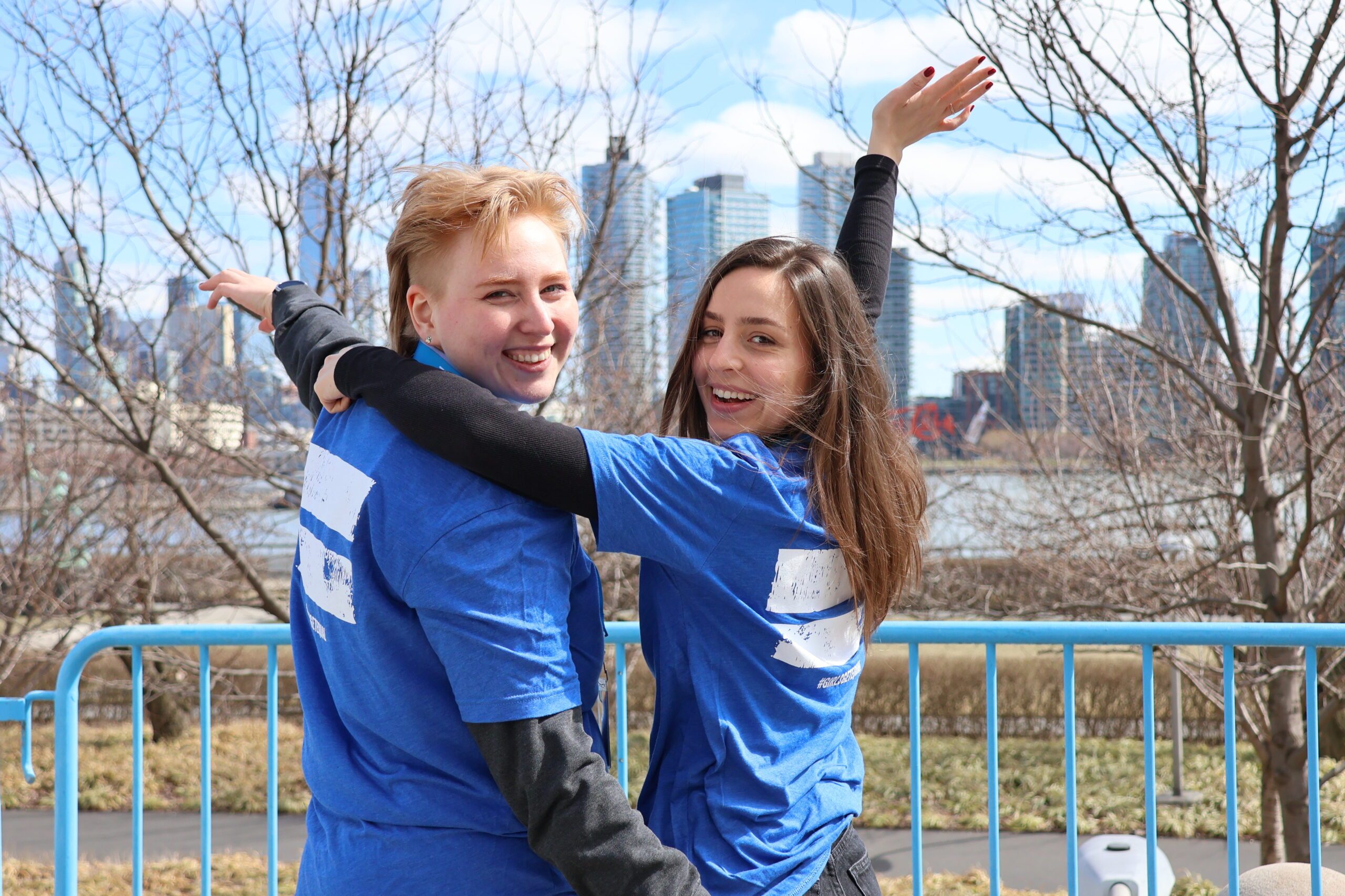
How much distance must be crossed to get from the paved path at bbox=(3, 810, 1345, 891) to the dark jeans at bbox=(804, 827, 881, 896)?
6.41 m

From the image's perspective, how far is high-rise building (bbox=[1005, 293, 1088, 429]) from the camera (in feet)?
21.6

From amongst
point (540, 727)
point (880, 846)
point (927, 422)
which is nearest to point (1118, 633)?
point (540, 727)

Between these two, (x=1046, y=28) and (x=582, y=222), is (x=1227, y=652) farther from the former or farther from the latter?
(x=1046, y=28)

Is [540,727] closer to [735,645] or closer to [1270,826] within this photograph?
[735,645]

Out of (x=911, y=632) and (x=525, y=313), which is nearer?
(x=525, y=313)

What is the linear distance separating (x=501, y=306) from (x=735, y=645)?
48cm

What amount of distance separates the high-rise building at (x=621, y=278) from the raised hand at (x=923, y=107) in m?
2.99

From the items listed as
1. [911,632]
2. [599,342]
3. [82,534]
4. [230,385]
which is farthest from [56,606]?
[911,632]

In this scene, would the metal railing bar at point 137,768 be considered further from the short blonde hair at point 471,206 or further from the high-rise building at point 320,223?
the high-rise building at point 320,223

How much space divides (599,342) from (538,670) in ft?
16.0

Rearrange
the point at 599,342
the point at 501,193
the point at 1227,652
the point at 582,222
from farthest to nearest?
the point at 599,342 < the point at 1227,652 < the point at 582,222 < the point at 501,193

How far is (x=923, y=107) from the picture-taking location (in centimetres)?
216

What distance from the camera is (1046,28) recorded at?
14.5 ft

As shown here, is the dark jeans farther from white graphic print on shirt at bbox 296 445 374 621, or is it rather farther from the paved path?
the paved path
